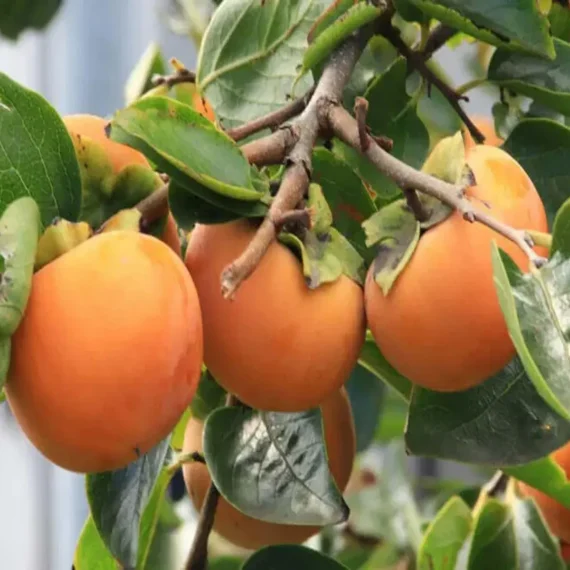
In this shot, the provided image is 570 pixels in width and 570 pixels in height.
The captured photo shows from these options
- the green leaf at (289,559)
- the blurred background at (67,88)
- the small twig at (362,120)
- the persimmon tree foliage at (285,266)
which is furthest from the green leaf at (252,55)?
the blurred background at (67,88)

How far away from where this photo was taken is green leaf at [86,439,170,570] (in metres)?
0.39

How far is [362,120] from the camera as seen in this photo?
292 mm

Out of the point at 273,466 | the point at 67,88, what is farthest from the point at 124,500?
the point at 67,88

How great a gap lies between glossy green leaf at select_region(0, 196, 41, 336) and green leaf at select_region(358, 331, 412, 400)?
7.4 inches

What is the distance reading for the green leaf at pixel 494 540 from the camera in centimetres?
49

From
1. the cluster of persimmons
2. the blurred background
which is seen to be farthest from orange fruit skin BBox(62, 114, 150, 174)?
the blurred background

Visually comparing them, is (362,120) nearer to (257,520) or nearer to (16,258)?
(16,258)

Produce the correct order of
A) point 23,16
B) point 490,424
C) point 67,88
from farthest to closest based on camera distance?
1. point 67,88
2. point 23,16
3. point 490,424

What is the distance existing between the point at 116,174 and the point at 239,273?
0.28ft

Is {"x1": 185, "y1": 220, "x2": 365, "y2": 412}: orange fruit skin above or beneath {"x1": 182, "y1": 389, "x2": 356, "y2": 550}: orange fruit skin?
above

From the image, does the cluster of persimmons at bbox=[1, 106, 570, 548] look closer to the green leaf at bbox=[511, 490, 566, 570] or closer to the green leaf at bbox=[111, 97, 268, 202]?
the green leaf at bbox=[111, 97, 268, 202]

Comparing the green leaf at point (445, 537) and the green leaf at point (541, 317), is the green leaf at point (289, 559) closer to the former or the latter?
the green leaf at point (445, 537)

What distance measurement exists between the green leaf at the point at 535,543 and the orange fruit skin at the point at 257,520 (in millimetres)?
113

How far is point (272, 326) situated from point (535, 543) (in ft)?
0.94
